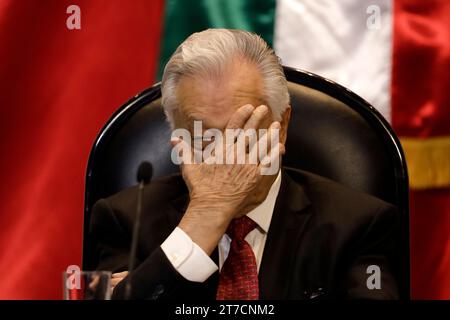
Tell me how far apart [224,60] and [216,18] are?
88 cm

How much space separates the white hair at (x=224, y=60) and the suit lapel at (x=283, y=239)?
0.63 feet

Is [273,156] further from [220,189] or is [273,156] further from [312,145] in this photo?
[312,145]

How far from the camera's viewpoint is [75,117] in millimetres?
2465

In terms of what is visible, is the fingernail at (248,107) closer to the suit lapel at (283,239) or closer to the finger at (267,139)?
the finger at (267,139)

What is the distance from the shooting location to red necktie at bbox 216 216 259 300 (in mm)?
1580

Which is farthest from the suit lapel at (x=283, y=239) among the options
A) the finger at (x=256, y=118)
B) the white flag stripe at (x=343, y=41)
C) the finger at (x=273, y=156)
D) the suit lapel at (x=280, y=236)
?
the white flag stripe at (x=343, y=41)

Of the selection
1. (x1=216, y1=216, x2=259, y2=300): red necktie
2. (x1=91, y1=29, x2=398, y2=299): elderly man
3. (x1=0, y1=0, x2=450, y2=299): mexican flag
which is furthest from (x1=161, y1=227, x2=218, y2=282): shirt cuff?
(x1=0, y1=0, x2=450, y2=299): mexican flag

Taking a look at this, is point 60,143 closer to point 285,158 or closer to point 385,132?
point 285,158

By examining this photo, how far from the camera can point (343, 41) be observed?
2.43m

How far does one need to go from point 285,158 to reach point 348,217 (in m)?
0.26

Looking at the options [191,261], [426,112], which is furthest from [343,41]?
[191,261]

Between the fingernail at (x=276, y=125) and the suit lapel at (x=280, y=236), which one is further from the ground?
the fingernail at (x=276, y=125)

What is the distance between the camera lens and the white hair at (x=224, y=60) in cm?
161

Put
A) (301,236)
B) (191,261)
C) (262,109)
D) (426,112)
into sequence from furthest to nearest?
(426,112), (301,236), (262,109), (191,261)
